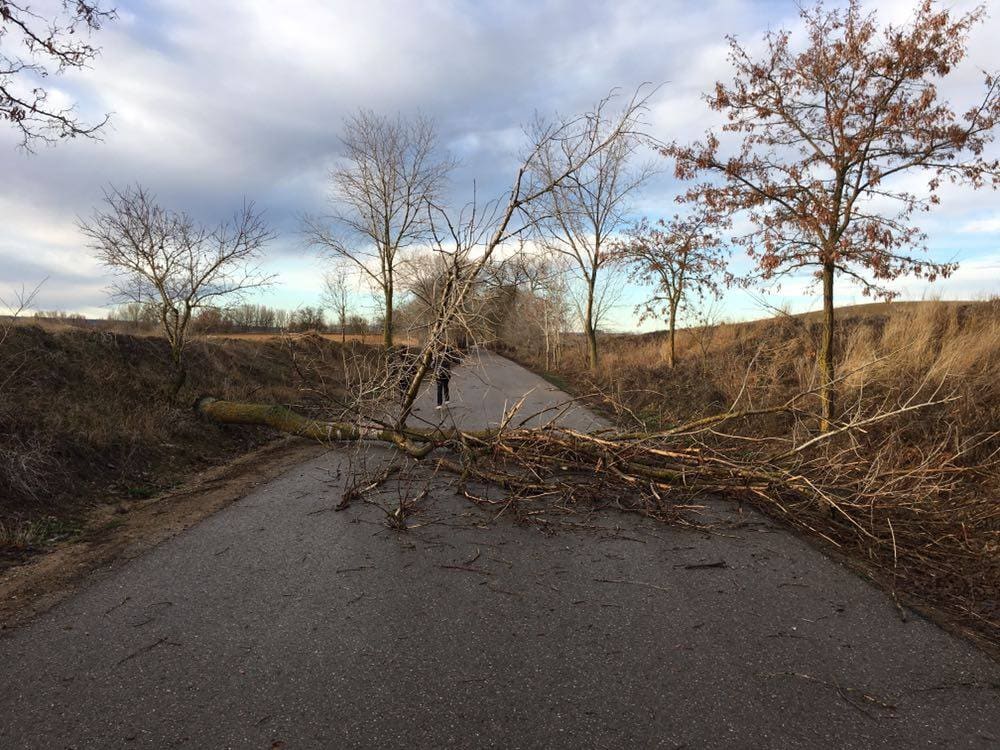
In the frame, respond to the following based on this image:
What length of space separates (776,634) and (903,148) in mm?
6965

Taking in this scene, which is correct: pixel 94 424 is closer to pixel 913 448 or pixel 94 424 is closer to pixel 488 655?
pixel 488 655

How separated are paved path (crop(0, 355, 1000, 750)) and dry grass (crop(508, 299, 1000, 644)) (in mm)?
654

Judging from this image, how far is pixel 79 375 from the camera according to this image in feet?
33.9

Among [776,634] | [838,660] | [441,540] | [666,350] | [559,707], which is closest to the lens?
[559,707]

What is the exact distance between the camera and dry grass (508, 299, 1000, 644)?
4.36 metres

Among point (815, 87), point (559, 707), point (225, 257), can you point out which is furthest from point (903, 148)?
point (225, 257)

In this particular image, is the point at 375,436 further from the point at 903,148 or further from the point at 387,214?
the point at 387,214

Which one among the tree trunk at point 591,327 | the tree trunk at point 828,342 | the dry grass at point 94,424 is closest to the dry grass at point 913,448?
the tree trunk at point 828,342

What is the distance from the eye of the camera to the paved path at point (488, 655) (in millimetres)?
2504

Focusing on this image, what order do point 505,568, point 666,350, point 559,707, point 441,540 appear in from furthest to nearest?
1. point 666,350
2. point 441,540
3. point 505,568
4. point 559,707

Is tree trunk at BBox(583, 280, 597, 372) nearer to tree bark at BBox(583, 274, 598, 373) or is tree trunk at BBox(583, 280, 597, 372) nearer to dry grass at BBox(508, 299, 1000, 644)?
tree bark at BBox(583, 274, 598, 373)

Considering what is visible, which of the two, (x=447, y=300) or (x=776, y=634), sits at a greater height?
(x=447, y=300)

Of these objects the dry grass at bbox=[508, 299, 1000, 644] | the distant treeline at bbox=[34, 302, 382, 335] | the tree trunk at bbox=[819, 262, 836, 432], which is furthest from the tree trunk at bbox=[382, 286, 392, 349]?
the tree trunk at bbox=[819, 262, 836, 432]

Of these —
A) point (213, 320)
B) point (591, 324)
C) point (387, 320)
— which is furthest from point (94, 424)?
point (591, 324)
